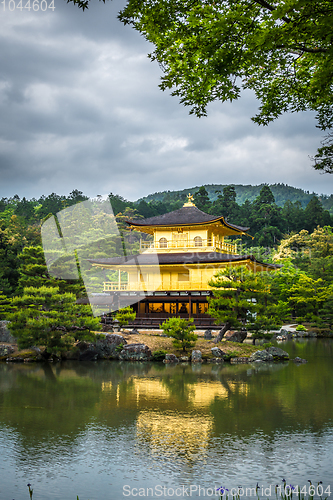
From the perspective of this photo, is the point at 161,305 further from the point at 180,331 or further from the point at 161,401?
the point at 161,401

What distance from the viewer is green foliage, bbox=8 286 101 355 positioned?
17.6 m

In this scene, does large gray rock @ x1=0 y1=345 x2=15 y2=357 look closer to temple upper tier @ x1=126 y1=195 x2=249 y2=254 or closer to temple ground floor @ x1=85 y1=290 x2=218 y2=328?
temple ground floor @ x1=85 y1=290 x2=218 y2=328

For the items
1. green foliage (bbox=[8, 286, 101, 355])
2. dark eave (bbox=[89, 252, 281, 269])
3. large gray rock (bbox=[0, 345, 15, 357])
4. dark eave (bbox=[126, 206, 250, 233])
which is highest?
dark eave (bbox=[126, 206, 250, 233])

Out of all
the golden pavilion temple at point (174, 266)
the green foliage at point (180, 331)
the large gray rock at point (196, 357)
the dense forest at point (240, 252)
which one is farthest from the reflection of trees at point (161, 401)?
the golden pavilion temple at point (174, 266)

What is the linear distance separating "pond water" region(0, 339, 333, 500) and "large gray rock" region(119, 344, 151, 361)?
4.31m

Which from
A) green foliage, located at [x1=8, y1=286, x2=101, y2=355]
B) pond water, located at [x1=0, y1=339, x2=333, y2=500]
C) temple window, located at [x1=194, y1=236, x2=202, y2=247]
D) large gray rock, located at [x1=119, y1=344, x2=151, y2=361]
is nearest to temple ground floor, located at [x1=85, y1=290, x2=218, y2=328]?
temple window, located at [x1=194, y1=236, x2=202, y2=247]

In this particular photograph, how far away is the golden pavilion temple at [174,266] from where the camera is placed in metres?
28.0

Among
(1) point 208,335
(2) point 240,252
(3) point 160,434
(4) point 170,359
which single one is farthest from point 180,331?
(2) point 240,252

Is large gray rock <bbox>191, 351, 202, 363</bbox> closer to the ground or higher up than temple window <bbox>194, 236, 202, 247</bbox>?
closer to the ground

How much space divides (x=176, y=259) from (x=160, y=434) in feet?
67.9

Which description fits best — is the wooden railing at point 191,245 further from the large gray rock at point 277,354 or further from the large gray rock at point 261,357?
the large gray rock at point 261,357

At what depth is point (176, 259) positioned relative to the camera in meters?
28.8

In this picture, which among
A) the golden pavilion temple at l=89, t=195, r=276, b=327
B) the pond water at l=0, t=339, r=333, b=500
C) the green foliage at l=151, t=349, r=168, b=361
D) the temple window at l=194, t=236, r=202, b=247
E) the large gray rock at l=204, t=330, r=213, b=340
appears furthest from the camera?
the temple window at l=194, t=236, r=202, b=247

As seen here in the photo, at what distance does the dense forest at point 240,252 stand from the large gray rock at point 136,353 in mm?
2040
